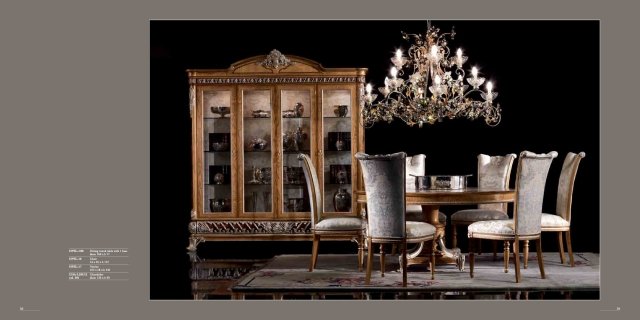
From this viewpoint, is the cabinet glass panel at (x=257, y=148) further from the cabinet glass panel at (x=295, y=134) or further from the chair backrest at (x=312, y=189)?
the chair backrest at (x=312, y=189)

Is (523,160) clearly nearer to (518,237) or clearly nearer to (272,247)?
(518,237)

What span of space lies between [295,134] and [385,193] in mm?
2593

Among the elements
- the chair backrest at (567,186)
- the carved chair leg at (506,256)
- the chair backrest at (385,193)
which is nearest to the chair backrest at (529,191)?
the carved chair leg at (506,256)

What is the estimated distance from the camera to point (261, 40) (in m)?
8.27

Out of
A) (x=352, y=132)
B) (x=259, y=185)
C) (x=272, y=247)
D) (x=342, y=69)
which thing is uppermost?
(x=342, y=69)

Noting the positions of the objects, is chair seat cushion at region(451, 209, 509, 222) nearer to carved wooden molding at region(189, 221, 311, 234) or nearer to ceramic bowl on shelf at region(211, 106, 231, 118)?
carved wooden molding at region(189, 221, 311, 234)

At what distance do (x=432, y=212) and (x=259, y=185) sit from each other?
2.11 metres

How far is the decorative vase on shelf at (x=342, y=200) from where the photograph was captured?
7.86 meters

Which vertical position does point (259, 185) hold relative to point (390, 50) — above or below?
below

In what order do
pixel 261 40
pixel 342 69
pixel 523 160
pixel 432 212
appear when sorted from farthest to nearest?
1. pixel 261 40
2. pixel 342 69
3. pixel 432 212
4. pixel 523 160

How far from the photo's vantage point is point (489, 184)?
23.8ft

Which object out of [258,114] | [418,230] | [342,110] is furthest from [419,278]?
[258,114]

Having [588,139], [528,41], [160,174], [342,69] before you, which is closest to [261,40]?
[342,69]

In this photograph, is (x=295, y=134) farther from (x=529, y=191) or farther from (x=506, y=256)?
(x=529, y=191)
